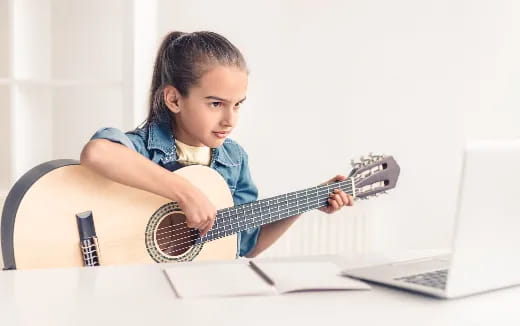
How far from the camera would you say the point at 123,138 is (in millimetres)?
1829

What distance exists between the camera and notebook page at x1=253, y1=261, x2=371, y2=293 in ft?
3.45

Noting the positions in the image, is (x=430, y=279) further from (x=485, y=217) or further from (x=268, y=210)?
(x=268, y=210)

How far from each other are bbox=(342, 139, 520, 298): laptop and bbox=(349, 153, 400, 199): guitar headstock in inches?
37.3

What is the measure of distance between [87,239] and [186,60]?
541mm

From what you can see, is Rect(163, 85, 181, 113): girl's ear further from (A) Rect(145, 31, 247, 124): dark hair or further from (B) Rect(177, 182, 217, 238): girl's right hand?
(B) Rect(177, 182, 217, 238): girl's right hand

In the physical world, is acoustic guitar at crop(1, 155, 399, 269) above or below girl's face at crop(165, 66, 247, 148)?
below

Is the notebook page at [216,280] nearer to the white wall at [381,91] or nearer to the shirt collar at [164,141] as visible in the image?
the shirt collar at [164,141]

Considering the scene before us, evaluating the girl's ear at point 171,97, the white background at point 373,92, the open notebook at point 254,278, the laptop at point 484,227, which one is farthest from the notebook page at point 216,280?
the white background at point 373,92

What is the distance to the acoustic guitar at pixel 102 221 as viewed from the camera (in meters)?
1.65

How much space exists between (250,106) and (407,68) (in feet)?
1.96

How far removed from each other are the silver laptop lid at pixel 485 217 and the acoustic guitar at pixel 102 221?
85cm

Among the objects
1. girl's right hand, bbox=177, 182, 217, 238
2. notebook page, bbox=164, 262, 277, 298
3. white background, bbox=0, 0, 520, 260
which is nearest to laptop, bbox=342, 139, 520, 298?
notebook page, bbox=164, 262, 277, 298

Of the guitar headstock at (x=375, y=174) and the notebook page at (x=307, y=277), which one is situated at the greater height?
the notebook page at (x=307, y=277)

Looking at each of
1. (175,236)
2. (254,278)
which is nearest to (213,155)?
(175,236)
